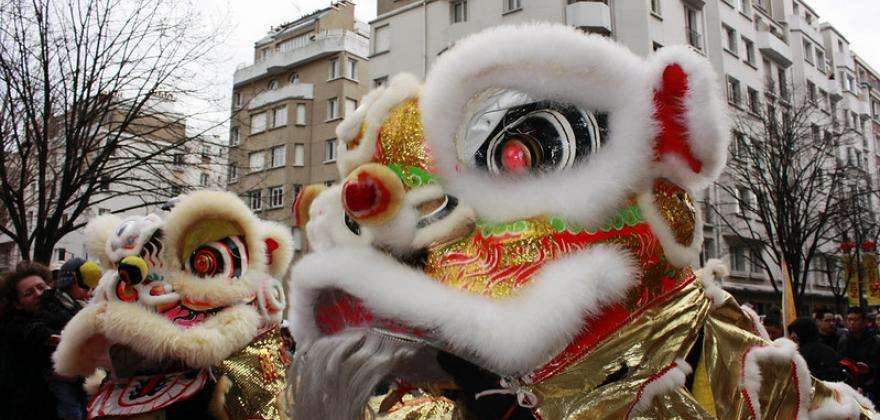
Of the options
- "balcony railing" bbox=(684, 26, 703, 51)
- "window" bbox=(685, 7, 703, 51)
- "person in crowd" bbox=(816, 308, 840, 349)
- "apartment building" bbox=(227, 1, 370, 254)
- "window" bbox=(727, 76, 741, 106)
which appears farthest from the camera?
"apartment building" bbox=(227, 1, 370, 254)

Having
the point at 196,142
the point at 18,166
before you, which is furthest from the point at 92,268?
the point at 18,166

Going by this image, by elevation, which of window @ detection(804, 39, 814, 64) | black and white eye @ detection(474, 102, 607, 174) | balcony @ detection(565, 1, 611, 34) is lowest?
black and white eye @ detection(474, 102, 607, 174)

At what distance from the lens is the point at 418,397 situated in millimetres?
2219

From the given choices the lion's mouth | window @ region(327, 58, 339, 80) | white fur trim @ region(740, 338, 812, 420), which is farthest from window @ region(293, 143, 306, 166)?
white fur trim @ region(740, 338, 812, 420)

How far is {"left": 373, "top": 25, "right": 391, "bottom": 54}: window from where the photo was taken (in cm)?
2361

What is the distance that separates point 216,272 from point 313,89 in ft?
90.7

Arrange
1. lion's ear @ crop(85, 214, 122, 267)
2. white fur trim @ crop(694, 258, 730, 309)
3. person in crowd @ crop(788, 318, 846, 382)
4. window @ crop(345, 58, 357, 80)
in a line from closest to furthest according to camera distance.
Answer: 1. white fur trim @ crop(694, 258, 730, 309)
2. lion's ear @ crop(85, 214, 122, 267)
3. person in crowd @ crop(788, 318, 846, 382)
4. window @ crop(345, 58, 357, 80)

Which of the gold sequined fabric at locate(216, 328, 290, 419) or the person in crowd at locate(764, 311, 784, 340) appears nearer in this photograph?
the gold sequined fabric at locate(216, 328, 290, 419)

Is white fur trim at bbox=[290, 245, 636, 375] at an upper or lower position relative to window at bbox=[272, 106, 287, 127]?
lower

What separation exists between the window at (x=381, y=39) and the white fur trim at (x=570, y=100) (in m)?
22.5

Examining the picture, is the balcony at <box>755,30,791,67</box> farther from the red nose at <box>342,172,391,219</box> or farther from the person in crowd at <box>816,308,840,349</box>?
the red nose at <box>342,172,391,219</box>

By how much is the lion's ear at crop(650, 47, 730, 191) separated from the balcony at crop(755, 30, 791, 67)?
27990 millimetres

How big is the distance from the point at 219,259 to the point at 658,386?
255 centimetres

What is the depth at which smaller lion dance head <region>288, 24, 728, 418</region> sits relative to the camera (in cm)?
147
